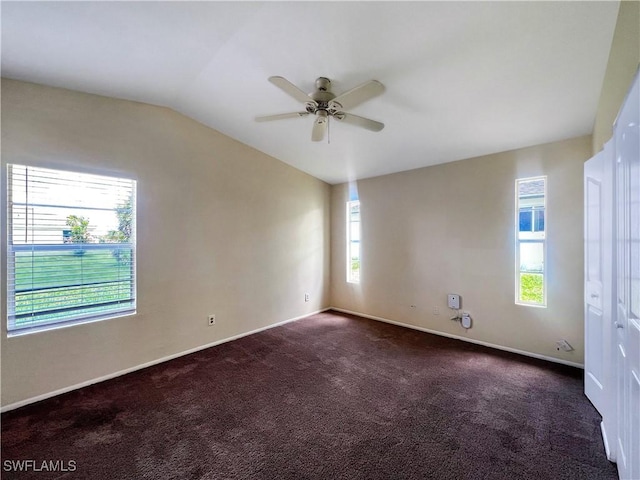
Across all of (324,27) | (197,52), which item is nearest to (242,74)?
(197,52)

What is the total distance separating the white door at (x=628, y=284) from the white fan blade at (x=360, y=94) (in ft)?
4.18

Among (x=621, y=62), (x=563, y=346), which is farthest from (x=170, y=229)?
(x=563, y=346)

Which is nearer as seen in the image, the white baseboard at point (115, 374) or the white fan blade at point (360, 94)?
the white fan blade at point (360, 94)

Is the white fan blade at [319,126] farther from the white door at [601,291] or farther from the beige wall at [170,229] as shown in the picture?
the white door at [601,291]

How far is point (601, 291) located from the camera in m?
1.94

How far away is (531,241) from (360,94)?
2.67 meters

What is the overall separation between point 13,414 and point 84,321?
771 mm

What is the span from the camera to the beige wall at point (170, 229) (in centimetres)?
234

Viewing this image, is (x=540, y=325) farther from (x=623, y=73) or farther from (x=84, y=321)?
(x=84, y=321)

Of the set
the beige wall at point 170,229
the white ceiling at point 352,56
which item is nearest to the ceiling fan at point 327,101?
the white ceiling at point 352,56

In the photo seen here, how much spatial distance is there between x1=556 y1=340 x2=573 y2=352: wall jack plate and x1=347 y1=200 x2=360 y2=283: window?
2.79 metres

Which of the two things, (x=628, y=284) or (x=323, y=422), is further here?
(x=323, y=422)

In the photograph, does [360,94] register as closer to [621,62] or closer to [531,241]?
[621,62]

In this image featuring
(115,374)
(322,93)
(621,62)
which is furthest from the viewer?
(115,374)
